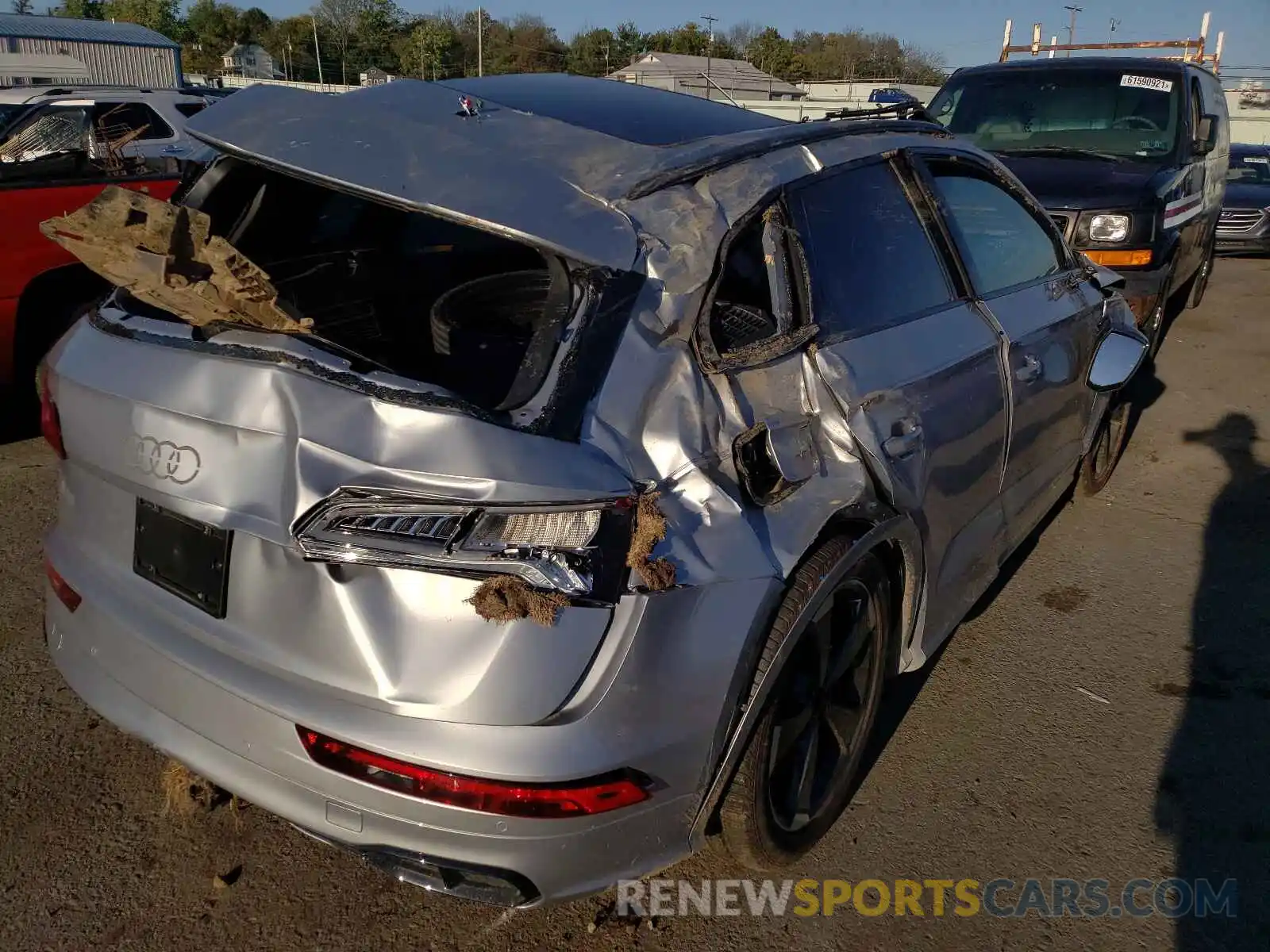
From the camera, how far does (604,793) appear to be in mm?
1883

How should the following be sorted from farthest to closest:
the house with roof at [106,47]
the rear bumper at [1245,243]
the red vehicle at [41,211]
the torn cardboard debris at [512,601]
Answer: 1. the house with roof at [106,47]
2. the rear bumper at [1245,243]
3. the red vehicle at [41,211]
4. the torn cardboard debris at [512,601]

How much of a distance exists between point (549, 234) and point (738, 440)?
1.87 feet

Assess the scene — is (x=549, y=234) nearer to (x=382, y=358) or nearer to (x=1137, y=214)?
(x=382, y=358)

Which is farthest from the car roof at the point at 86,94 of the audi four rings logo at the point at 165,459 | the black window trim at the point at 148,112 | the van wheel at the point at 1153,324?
the van wheel at the point at 1153,324

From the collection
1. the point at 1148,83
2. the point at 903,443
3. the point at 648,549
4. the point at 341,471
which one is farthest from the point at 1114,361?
the point at 1148,83

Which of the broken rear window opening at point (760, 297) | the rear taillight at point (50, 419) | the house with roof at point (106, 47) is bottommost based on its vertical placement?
the rear taillight at point (50, 419)

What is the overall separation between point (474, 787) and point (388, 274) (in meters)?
1.98

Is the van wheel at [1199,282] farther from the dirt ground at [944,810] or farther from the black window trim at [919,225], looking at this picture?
the black window trim at [919,225]

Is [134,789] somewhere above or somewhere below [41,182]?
below

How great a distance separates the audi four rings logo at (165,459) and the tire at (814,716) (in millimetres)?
1234

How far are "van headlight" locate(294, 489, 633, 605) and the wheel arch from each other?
0.47m

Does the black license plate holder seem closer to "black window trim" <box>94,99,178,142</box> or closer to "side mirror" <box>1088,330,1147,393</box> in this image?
"side mirror" <box>1088,330,1147,393</box>

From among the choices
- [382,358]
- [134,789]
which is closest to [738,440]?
[382,358]

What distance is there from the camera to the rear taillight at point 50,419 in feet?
7.82
